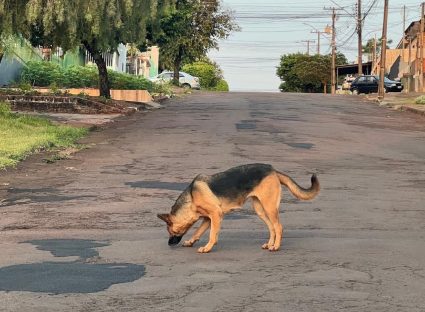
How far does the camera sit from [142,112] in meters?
33.0

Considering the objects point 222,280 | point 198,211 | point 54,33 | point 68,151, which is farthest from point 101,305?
point 54,33

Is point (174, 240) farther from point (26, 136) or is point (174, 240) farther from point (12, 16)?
point (12, 16)

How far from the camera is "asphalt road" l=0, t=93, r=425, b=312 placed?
272 inches

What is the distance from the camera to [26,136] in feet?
67.1

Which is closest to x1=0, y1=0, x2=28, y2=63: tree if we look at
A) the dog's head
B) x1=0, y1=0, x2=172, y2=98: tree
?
x1=0, y1=0, x2=172, y2=98: tree

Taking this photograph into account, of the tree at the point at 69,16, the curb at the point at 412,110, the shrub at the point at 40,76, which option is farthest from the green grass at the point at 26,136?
the shrub at the point at 40,76

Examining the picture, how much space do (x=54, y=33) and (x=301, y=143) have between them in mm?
7599

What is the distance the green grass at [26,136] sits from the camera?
17016mm

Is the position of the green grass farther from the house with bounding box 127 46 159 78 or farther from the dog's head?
the house with bounding box 127 46 159 78

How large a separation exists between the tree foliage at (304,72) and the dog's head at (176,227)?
77.8 metres

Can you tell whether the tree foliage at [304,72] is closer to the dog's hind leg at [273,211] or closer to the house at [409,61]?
the house at [409,61]

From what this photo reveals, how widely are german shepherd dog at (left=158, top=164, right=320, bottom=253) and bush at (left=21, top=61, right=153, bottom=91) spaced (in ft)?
111

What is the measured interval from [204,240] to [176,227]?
0.77m

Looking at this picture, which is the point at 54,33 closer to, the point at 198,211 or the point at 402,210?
the point at 402,210
